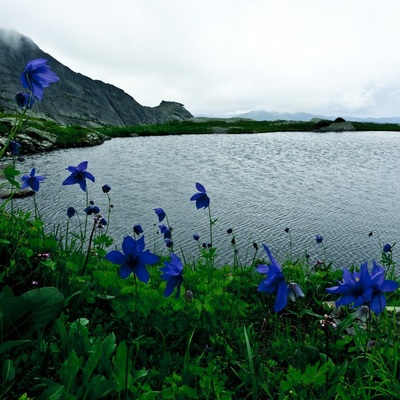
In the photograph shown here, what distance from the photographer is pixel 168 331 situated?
295 cm

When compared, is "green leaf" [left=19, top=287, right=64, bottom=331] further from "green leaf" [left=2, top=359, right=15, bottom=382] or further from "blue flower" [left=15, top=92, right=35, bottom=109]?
"blue flower" [left=15, top=92, right=35, bottom=109]

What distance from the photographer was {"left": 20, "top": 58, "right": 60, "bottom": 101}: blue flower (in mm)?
2582

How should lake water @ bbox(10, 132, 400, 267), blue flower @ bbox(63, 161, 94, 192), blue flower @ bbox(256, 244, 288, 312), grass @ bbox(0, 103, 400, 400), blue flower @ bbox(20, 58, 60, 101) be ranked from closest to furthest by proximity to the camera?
1. blue flower @ bbox(256, 244, 288, 312)
2. grass @ bbox(0, 103, 400, 400)
3. blue flower @ bbox(20, 58, 60, 101)
4. blue flower @ bbox(63, 161, 94, 192)
5. lake water @ bbox(10, 132, 400, 267)

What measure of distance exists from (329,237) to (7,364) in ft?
21.4

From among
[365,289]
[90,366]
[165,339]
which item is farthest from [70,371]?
[365,289]

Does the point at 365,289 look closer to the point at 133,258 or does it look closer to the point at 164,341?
the point at 133,258

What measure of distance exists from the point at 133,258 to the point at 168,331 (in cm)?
140

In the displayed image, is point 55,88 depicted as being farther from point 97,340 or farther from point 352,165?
point 97,340

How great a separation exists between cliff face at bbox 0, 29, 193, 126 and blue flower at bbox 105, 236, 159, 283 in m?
133

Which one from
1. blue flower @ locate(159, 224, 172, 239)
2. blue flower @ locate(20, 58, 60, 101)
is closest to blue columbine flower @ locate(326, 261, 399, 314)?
blue flower @ locate(20, 58, 60, 101)

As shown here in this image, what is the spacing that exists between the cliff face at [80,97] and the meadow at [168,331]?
132m

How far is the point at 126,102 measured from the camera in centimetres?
17700

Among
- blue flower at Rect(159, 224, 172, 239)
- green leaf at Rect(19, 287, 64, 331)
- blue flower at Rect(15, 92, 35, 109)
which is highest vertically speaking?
blue flower at Rect(15, 92, 35, 109)

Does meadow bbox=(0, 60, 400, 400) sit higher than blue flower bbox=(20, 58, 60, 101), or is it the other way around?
blue flower bbox=(20, 58, 60, 101)
